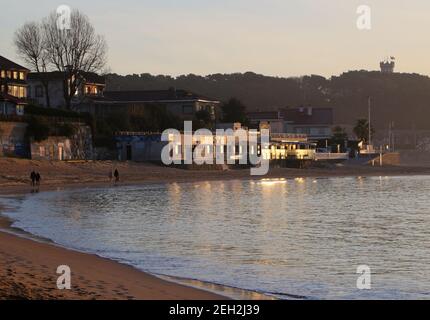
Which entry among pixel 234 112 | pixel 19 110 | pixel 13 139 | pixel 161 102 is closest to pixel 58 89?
pixel 161 102

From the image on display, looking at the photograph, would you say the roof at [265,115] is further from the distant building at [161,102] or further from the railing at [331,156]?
the distant building at [161,102]

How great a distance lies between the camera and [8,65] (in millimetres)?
90438

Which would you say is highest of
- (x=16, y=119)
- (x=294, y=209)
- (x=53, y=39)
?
(x=53, y=39)

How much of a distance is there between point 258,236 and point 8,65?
6788 centimetres

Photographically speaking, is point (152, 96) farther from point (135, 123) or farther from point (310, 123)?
point (310, 123)

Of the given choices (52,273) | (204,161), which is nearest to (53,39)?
(204,161)

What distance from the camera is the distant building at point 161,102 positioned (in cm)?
9875

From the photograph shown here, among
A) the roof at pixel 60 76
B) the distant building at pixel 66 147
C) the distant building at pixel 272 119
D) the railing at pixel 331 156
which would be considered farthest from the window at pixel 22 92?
the distant building at pixel 272 119

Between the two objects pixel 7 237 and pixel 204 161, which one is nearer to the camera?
pixel 7 237

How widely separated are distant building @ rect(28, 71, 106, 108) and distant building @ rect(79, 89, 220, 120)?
5.64 ft

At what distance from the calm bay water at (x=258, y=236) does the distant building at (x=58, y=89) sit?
38.4m
